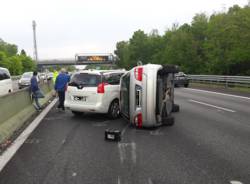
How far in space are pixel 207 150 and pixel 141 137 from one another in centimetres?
186

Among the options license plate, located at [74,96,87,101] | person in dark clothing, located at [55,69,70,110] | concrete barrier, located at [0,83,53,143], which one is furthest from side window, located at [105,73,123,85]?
concrete barrier, located at [0,83,53,143]

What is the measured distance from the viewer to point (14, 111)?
10211 mm

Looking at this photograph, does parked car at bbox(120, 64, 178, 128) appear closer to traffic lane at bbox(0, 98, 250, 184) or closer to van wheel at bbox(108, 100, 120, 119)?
traffic lane at bbox(0, 98, 250, 184)

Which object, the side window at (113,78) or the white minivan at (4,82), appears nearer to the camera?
the side window at (113,78)

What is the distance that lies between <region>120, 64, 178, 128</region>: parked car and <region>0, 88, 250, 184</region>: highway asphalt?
29cm

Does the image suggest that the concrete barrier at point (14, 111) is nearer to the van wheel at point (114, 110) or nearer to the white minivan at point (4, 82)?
the van wheel at point (114, 110)

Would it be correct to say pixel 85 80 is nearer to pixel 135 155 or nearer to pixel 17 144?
pixel 17 144

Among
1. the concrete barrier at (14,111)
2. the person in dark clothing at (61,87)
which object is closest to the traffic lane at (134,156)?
the concrete barrier at (14,111)

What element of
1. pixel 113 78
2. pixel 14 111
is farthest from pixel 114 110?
pixel 14 111

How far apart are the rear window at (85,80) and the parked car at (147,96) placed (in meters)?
1.72

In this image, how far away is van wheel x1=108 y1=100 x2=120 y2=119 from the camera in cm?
1134

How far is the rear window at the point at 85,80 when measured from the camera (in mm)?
11383

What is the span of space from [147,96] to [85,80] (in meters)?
3.24

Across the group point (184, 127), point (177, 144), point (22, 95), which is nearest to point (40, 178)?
point (177, 144)
